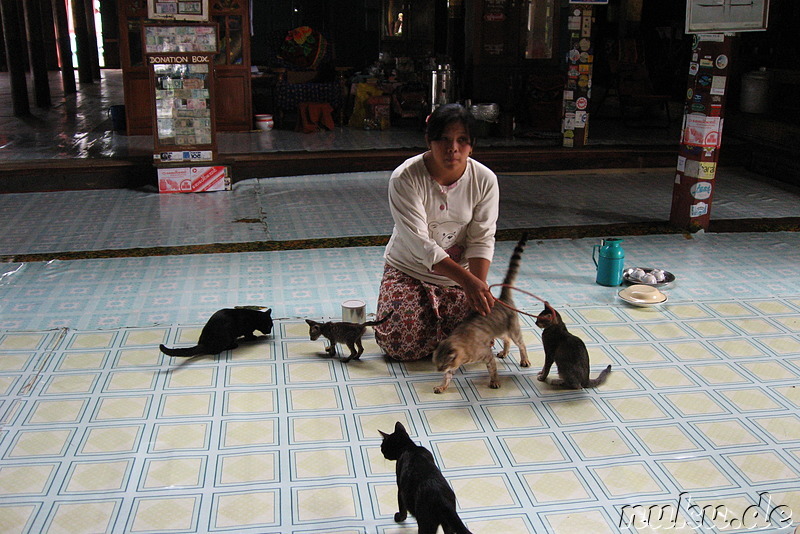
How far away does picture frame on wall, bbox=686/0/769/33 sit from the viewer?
15.8 ft

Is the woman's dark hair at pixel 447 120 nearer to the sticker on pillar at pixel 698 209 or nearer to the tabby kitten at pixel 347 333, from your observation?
the tabby kitten at pixel 347 333

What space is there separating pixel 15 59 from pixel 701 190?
9.65 m

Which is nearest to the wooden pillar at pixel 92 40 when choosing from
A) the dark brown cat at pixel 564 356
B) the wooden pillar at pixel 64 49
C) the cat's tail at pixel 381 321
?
the wooden pillar at pixel 64 49

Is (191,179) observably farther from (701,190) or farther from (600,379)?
(600,379)

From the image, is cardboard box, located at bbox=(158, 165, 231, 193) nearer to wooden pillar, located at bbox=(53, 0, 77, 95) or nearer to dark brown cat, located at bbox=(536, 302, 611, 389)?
dark brown cat, located at bbox=(536, 302, 611, 389)

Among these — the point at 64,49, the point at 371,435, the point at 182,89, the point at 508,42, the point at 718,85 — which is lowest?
the point at 371,435

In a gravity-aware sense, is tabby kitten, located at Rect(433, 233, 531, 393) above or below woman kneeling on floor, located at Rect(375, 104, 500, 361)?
below

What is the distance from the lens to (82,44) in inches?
648

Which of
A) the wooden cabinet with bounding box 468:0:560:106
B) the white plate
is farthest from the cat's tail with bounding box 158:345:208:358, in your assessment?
the wooden cabinet with bounding box 468:0:560:106

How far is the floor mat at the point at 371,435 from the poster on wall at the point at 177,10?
361cm

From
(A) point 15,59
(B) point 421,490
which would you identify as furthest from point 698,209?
(A) point 15,59

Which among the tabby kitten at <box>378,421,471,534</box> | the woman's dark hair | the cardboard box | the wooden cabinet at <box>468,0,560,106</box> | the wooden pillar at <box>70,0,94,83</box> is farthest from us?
the wooden pillar at <box>70,0,94,83</box>

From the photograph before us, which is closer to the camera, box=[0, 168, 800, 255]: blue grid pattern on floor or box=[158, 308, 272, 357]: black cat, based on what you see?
box=[158, 308, 272, 357]: black cat

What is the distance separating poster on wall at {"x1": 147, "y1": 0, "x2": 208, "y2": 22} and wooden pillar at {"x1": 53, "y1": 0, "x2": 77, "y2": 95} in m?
8.83
